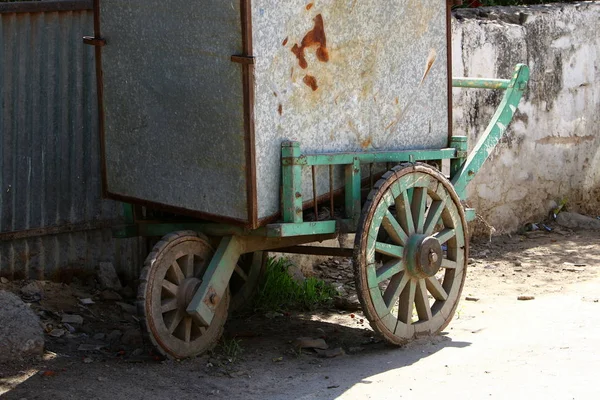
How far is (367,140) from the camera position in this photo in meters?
5.14

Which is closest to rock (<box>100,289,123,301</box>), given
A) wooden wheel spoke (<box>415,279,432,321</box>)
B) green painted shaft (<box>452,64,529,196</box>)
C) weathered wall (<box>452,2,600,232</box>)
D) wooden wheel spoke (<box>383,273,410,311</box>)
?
wooden wheel spoke (<box>383,273,410,311</box>)

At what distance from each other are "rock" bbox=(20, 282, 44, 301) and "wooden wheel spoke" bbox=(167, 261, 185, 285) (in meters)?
1.00

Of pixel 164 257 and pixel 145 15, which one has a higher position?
pixel 145 15

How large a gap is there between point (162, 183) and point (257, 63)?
83cm

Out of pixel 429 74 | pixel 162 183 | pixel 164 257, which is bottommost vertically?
pixel 164 257

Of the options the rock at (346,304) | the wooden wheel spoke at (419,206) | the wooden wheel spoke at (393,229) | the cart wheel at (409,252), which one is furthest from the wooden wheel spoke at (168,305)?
the rock at (346,304)

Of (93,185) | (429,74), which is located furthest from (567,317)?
(93,185)

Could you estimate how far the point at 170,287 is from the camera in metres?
4.82

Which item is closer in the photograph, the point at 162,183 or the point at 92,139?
the point at 162,183

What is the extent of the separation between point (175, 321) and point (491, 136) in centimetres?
210

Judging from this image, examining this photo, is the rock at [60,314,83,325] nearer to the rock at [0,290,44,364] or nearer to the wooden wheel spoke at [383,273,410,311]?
the rock at [0,290,44,364]

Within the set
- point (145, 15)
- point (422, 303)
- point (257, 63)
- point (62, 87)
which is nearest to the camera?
point (257, 63)

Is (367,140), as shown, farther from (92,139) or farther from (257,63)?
(92,139)

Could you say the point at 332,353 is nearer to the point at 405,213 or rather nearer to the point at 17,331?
the point at 405,213
